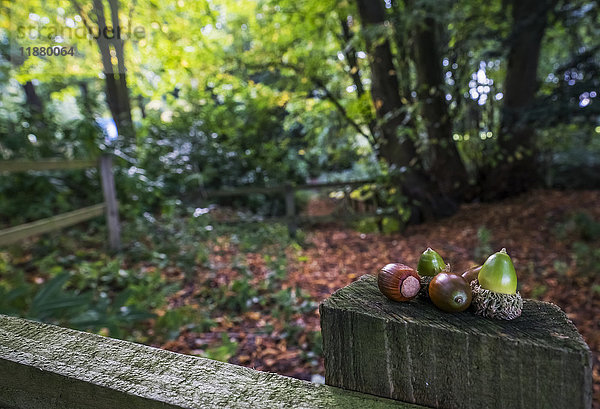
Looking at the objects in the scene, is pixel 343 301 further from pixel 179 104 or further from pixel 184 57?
pixel 179 104

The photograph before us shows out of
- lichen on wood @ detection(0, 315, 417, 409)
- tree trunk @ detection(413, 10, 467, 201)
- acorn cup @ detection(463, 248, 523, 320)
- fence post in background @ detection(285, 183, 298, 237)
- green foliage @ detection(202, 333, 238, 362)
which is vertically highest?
tree trunk @ detection(413, 10, 467, 201)

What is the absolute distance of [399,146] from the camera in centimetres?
617

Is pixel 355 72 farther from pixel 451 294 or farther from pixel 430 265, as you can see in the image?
pixel 451 294

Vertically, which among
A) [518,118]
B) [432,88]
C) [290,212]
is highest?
[432,88]

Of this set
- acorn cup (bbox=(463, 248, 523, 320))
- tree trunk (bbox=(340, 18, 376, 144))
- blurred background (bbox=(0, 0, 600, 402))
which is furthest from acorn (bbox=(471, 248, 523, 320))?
tree trunk (bbox=(340, 18, 376, 144))

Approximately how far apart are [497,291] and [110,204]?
4.33 m

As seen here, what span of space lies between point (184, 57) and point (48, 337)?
622 centimetres

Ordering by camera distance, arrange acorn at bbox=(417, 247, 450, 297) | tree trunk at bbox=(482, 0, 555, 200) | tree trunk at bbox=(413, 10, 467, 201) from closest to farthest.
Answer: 1. acorn at bbox=(417, 247, 450, 297)
2. tree trunk at bbox=(482, 0, 555, 200)
3. tree trunk at bbox=(413, 10, 467, 201)

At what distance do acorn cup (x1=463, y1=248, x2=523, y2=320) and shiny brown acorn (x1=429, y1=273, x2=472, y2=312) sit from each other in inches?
0.8

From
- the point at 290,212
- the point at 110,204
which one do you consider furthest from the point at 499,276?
the point at 290,212

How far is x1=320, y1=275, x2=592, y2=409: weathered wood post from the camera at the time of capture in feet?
1.79

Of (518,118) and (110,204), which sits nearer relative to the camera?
(110,204)

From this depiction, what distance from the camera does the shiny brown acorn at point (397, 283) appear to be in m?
0.70

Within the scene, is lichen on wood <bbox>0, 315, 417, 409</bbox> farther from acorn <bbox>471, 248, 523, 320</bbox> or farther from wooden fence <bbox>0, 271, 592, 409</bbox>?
acorn <bbox>471, 248, 523, 320</bbox>
